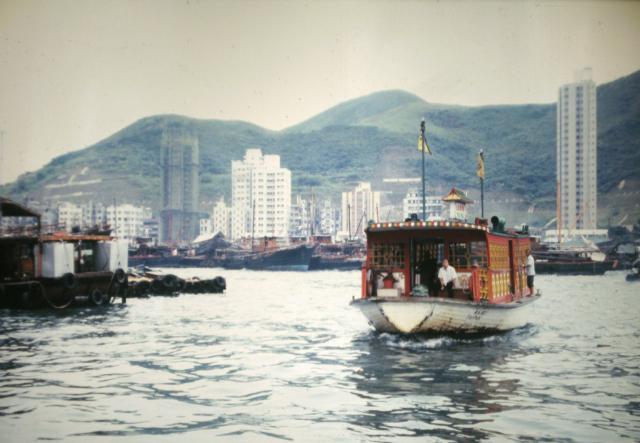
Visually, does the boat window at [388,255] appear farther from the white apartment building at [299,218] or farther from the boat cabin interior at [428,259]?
the white apartment building at [299,218]

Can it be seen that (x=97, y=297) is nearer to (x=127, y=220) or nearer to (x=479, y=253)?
(x=479, y=253)

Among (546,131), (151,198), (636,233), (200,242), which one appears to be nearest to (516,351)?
(636,233)

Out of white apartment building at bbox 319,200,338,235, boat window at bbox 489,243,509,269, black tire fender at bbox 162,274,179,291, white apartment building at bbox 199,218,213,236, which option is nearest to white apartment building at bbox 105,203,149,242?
white apartment building at bbox 199,218,213,236

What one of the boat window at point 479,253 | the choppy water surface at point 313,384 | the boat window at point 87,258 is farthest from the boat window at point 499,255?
the boat window at point 87,258

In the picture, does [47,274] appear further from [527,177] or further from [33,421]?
[527,177]

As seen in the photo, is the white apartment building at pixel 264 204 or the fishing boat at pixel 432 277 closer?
the fishing boat at pixel 432 277
